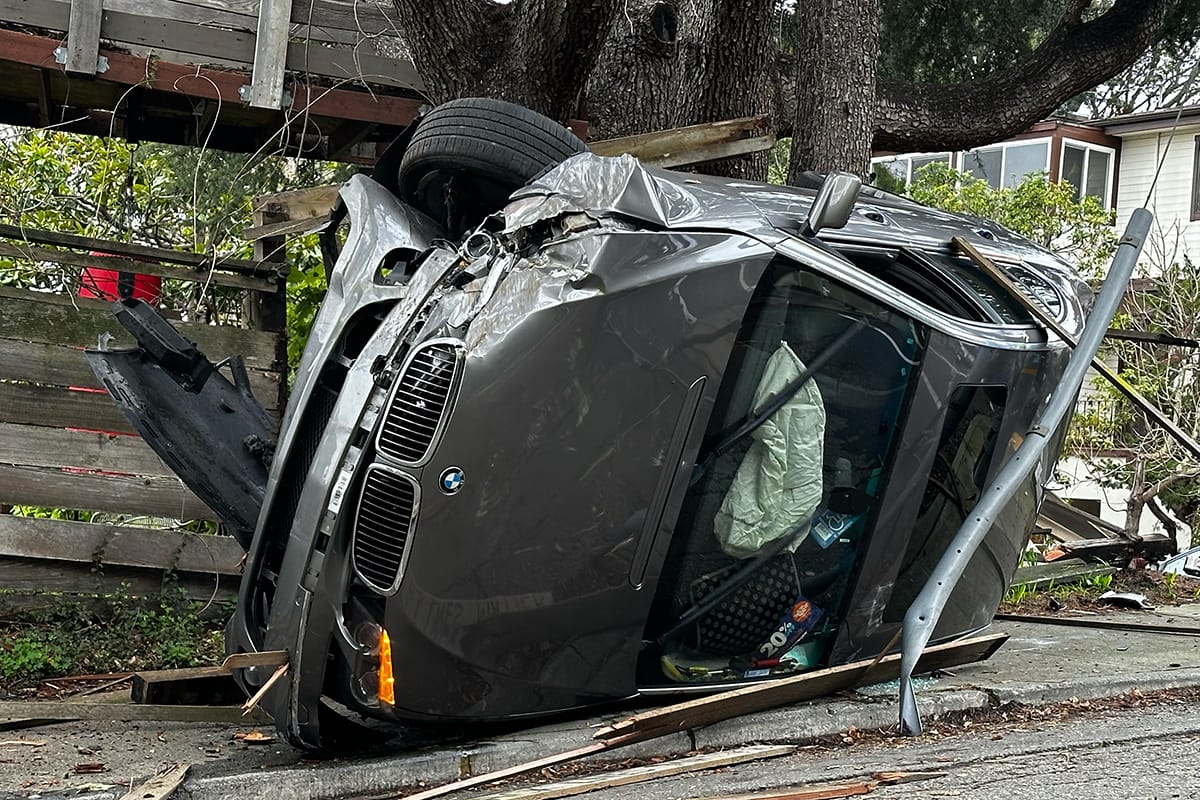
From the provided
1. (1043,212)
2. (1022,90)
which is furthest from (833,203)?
(1043,212)

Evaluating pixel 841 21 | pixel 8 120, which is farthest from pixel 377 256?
pixel 8 120

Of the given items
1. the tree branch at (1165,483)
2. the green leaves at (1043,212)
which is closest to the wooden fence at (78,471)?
the tree branch at (1165,483)

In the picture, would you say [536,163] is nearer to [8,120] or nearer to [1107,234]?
[8,120]

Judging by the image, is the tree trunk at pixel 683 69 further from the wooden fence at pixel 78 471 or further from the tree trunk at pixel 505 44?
the wooden fence at pixel 78 471

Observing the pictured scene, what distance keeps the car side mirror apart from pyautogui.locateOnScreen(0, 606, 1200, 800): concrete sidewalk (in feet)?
5.99

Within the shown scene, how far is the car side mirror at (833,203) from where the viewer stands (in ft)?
14.4

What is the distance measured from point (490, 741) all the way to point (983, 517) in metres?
2.00

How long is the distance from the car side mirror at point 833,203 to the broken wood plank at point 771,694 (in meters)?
1.67

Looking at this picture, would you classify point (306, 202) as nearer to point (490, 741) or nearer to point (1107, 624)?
point (490, 741)

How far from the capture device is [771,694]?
4586 millimetres

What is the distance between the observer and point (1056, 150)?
2141 cm

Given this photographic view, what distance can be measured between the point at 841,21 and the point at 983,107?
6.59 ft

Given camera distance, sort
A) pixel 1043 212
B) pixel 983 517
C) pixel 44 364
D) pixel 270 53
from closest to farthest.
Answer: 1. pixel 983 517
2. pixel 44 364
3. pixel 270 53
4. pixel 1043 212

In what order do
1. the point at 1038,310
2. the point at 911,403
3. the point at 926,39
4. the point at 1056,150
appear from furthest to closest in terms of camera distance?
the point at 1056,150, the point at 926,39, the point at 1038,310, the point at 911,403
